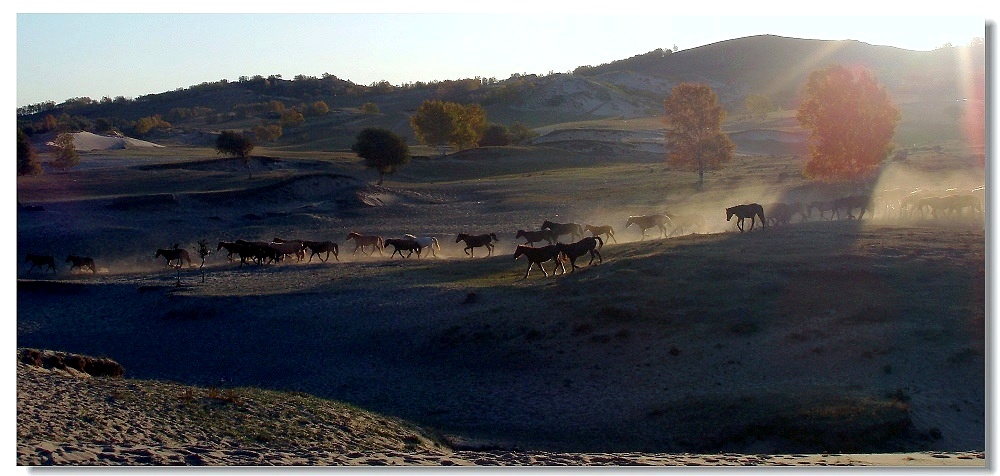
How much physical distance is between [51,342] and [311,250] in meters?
12.8

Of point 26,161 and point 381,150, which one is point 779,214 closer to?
point 381,150

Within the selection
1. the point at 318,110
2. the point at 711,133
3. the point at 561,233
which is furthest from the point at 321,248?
the point at 318,110

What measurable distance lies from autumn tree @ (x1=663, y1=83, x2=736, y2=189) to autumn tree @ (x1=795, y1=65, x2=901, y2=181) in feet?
43.5

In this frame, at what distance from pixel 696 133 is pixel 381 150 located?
76.0 feet

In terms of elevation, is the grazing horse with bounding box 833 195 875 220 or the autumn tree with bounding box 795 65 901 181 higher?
the autumn tree with bounding box 795 65 901 181

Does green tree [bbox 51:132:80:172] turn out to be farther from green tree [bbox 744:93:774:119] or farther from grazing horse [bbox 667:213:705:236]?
green tree [bbox 744:93:774:119]

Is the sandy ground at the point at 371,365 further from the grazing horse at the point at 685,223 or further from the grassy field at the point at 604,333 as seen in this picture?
the grazing horse at the point at 685,223

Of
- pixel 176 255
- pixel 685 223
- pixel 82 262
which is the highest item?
pixel 685 223

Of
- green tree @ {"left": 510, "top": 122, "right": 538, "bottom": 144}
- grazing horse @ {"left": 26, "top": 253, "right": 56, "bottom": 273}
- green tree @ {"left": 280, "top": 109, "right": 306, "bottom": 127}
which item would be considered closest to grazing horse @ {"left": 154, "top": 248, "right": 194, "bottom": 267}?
grazing horse @ {"left": 26, "top": 253, "right": 56, "bottom": 273}

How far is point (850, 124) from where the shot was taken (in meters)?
50.4

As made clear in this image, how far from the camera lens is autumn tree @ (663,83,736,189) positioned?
64.5 meters

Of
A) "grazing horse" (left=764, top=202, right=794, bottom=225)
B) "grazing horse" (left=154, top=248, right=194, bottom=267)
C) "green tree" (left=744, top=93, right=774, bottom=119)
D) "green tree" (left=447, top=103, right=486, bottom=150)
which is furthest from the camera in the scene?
"green tree" (left=744, top=93, right=774, bottom=119)

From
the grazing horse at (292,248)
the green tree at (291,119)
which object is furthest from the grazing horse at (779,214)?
the green tree at (291,119)

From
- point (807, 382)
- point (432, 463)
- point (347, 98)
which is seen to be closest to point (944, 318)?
point (807, 382)
